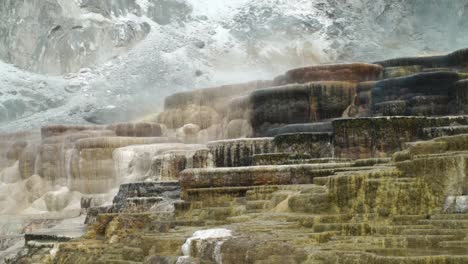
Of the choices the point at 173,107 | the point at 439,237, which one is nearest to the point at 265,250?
the point at 439,237

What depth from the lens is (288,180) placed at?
1241cm

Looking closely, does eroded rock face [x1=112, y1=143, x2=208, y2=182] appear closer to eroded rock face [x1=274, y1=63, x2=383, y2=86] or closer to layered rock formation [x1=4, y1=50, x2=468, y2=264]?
layered rock formation [x1=4, y1=50, x2=468, y2=264]

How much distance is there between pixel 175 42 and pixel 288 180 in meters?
31.4

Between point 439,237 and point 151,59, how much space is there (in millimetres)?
34924

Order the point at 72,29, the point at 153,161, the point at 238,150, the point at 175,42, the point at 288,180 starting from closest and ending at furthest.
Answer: the point at 288,180, the point at 238,150, the point at 153,161, the point at 175,42, the point at 72,29

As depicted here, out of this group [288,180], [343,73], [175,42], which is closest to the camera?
[288,180]

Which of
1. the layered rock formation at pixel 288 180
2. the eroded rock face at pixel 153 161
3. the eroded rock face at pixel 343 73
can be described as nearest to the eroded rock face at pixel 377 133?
the layered rock formation at pixel 288 180

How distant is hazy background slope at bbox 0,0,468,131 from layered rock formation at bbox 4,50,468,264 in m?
14.0

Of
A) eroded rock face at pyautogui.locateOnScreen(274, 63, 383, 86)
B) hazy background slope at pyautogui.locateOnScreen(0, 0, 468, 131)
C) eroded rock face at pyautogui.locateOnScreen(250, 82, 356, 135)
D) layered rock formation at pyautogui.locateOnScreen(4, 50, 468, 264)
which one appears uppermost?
hazy background slope at pyautogui.locateOnScreen(0, 0, 468, 131)

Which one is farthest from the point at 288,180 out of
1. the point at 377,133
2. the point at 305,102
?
the point at 305,102

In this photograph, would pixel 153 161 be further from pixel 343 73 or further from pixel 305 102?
pixel 343 73

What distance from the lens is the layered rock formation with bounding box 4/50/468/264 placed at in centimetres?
841

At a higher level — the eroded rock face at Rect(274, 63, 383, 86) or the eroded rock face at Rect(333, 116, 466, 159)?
the eroded rock face at Rect(274, 63, 383, 86)

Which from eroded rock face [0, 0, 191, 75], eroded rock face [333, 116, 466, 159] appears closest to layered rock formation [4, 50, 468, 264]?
eroded rock face [333, 116, 466, 159]
